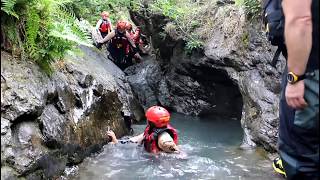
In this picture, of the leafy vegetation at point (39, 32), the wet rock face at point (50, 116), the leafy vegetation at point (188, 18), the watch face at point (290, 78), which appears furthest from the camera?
the leafy vegetation at point (188, 18)

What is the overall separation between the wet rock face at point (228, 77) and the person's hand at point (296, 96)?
15.9 feet

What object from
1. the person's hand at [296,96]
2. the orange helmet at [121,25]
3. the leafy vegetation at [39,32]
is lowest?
the person's hand at [296,96]

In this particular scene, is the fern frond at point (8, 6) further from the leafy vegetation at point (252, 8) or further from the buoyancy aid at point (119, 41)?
the buoyancy aid at point (119, 41)

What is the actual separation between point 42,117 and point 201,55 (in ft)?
18.3

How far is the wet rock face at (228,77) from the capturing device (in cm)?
777

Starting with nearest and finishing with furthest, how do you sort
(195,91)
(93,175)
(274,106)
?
(93,175) → (274,106) → (195,91)

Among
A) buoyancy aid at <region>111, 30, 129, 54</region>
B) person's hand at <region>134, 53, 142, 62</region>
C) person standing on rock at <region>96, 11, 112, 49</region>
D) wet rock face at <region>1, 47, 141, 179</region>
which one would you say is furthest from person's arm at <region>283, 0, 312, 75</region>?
person standing on rock at <region>96, 11, 112, 49</region>

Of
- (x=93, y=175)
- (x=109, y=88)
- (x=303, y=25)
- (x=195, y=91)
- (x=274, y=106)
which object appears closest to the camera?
(x=303, y=25)

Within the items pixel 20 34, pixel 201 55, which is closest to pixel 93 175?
pixel 20 34

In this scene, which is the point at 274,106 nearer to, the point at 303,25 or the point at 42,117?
the point at 42,117

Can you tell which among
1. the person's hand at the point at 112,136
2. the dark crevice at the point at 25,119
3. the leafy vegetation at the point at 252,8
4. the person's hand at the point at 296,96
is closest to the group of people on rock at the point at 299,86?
the person's hand at the point at 296,96

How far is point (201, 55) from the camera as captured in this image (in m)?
10.1

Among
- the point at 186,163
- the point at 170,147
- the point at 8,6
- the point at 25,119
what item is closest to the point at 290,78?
the point at 25,119

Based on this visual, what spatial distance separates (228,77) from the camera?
924cm
